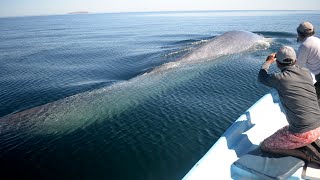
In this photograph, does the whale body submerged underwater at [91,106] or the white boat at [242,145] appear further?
the whale body submerged underwater at [91,106]

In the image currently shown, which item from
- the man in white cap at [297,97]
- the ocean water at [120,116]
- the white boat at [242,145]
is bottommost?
the ocean water at [120,116]

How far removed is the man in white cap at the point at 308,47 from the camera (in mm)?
6785

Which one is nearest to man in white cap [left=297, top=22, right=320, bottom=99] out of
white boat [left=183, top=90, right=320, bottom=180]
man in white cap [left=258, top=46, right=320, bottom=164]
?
man in white cap [left=258, top=46, right=320, bottom=164]

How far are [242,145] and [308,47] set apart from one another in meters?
2.91

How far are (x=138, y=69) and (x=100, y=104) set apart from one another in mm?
8980

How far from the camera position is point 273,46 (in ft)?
97.1

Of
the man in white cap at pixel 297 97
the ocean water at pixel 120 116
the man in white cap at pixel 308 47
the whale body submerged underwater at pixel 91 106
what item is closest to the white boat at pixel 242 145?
the man in white cap at pixel 297 97

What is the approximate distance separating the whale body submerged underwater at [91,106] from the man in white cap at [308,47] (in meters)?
9.64

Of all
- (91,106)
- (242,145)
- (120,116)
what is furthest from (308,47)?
(91,106)

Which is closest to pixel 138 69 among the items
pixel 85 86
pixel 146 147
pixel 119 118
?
Answer: pixel 85 86

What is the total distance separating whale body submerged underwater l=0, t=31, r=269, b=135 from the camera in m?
13.8

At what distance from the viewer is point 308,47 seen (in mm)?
6938

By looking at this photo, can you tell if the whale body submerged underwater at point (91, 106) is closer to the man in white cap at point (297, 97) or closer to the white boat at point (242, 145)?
the white boat at point (242, 145)

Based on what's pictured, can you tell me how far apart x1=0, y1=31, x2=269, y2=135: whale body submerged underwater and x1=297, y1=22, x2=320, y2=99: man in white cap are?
9641 millimetres
